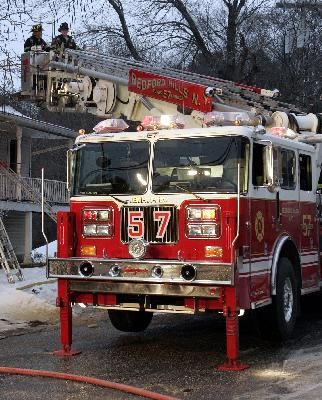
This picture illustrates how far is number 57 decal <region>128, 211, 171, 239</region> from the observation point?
25.1 feet

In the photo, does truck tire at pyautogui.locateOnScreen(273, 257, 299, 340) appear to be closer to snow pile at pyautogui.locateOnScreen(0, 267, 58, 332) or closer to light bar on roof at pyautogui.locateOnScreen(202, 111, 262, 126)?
light bar on roof at pyautogui.locateOnScreen(202, 111, 262, 126)

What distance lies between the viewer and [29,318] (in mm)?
10773

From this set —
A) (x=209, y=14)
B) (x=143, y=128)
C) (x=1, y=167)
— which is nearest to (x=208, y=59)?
(x=209, y=14)

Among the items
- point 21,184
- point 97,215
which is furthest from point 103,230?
point 21,184

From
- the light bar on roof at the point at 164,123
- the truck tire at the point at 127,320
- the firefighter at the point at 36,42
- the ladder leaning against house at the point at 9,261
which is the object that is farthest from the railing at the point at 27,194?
the light bar on roof at the point at 164,123

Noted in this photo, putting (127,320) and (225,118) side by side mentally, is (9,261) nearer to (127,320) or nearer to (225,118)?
(127,320)

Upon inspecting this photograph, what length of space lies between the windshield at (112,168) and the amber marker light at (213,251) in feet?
Answer: 3.37

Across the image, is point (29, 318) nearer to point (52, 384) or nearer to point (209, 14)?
point (52, 384)

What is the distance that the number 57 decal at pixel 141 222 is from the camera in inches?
302

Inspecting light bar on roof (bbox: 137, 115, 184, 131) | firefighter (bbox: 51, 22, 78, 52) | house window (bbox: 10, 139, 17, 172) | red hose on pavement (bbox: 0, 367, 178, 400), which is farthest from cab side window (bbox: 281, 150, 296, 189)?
house window (bbox: 10, 139, 17, 172)

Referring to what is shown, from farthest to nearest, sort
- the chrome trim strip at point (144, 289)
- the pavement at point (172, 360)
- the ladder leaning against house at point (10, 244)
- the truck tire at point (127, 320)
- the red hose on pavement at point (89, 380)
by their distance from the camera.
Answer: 1. the ladder leaning against house at point (10, 244)
2. the truck tire at point (127, 320)
3. the chrome trim strip at point (144, 289)
4. the pavement at point (172, 360)
5. the red hose on pavement at point (89, 380)

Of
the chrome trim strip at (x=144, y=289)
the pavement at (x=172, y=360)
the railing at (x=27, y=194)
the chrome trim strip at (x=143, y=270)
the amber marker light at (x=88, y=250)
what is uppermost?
A: the railing at (x=27, y=194)

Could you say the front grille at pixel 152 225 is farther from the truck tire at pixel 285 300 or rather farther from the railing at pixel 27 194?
the railing at pixel 27 194

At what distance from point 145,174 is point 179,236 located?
86 cm
